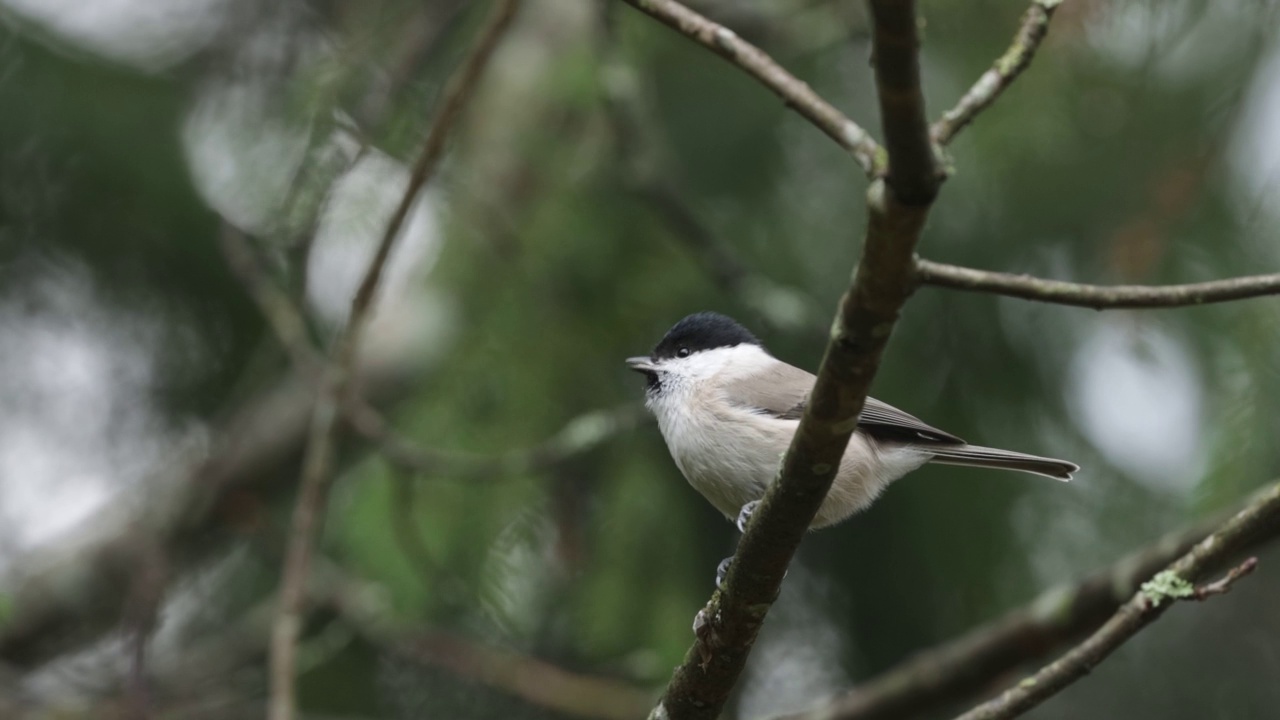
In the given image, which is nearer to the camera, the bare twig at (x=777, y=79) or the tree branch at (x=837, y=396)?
the tree branch at (x=837, y=396)

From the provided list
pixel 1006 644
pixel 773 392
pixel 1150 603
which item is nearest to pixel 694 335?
pixel 773 392

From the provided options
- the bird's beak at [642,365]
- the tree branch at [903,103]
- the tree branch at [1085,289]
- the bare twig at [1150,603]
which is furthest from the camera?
the bird's beak at [642,365]

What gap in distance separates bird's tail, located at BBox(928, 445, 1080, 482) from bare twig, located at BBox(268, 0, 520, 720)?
1397 millimetres

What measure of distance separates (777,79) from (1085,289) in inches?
18.1

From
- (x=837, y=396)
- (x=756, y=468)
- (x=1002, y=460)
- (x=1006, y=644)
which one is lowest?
(x=1006, y=644)

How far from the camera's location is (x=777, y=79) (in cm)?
148

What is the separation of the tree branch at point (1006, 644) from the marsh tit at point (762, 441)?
10.1 inches

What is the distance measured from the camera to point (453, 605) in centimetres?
332

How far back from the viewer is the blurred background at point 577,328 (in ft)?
10.1

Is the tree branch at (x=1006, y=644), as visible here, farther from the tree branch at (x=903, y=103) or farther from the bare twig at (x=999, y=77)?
the tree branch at (x=903, y=103)

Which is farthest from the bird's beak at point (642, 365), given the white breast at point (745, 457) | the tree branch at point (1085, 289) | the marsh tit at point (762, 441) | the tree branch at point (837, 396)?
the tree branch at point (1085, 289)

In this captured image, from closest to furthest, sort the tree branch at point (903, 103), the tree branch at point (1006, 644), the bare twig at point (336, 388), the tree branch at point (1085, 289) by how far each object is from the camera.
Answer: the tree branch at point (903, 103) < the tree branch at point (1085, 289) < the tree branch at point (1006, 644) < the bare twig at point (336, 388)

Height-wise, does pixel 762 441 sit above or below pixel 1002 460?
below

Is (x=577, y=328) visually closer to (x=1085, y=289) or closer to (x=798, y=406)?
(x=798, y=406)
